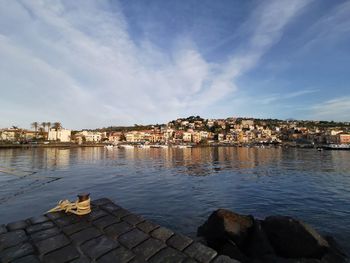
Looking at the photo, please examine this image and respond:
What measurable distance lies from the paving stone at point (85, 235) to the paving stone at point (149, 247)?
1097 mm

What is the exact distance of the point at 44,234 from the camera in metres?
5.27

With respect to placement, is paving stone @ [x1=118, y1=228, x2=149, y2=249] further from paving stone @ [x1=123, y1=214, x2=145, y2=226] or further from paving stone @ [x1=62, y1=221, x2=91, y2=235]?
paving stone @ [x1=62, y1=221, x2=91, y2=235]

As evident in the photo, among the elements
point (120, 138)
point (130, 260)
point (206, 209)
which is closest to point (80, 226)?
point (130, 260)

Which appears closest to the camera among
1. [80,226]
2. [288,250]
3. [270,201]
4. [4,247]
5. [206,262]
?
[206,262]

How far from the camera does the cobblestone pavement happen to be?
4430 millimetres

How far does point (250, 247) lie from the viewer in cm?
899

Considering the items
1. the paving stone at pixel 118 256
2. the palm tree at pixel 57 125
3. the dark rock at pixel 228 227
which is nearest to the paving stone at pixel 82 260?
the paving stone at pixel 118 256

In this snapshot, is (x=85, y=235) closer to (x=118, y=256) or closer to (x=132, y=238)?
(x=132, y=238)

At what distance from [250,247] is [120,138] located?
18741cm

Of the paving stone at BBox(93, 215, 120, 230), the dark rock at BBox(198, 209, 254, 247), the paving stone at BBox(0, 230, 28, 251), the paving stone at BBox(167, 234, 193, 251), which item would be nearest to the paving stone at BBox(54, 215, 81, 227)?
the paving stone at BBox(93, 215, 120, 230)

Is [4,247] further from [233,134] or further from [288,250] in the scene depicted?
[233,134]

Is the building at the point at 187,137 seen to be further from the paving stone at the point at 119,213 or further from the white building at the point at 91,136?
the paving stone at the point at 119,213

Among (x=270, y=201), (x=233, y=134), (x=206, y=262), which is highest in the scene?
(x=233, y=134)

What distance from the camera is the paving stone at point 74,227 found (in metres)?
5.41
